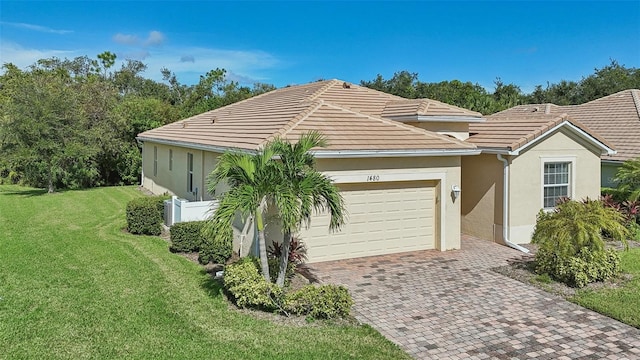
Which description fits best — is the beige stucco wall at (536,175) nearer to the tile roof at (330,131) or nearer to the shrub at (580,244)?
the tile roof at (330,131)

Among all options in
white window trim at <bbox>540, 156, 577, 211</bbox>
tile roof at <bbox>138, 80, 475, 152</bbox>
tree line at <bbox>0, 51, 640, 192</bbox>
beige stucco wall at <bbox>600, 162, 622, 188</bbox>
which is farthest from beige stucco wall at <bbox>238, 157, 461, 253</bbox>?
tree line at <bbox>0, 51, 640, 192</bbox>

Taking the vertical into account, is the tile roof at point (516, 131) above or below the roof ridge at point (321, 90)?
below

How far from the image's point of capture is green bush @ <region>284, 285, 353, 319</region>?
8.02m

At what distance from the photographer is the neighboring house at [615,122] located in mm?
19969

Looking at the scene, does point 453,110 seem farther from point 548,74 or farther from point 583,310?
point 548,74

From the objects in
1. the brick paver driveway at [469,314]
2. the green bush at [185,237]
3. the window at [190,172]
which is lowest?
the brick paver driveway at [469,314]

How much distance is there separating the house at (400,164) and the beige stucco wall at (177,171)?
0.14m

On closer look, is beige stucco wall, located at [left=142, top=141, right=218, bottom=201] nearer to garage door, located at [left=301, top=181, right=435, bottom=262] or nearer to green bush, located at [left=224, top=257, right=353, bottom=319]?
garage door, located at [left=301, top=181, right=435, bottom=262]

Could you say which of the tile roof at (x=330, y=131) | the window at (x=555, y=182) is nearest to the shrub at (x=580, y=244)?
the tile roof at (x=330, y=131)

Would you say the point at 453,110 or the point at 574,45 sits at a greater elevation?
the point at 574,45

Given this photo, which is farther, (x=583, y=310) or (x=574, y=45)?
(x=574, y=45)

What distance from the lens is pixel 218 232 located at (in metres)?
7.93

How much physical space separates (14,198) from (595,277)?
23.9m

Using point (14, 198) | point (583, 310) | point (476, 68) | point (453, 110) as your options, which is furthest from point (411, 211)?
point (476, 68)
